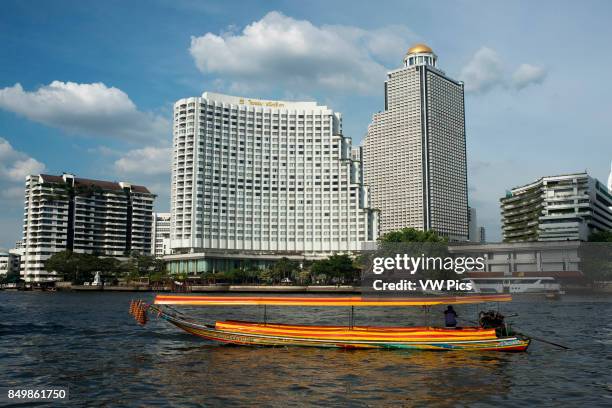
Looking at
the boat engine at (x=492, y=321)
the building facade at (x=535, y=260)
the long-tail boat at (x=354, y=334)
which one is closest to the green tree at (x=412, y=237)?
the building facade at (x=535, y=260)

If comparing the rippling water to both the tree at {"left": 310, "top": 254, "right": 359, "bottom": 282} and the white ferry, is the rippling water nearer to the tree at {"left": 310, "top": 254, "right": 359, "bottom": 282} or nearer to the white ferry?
the white ferry

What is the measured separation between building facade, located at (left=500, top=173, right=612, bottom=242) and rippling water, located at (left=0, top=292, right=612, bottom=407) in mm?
131772

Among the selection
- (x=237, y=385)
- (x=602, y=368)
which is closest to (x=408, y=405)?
(x=237, y=385)

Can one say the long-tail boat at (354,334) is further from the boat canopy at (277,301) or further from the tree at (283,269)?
the tree at (283,269)

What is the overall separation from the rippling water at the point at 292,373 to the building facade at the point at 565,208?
132 metres

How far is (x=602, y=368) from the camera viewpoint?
28.9 meters

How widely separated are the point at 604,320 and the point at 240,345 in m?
37.5

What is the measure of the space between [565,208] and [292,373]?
157913 mm

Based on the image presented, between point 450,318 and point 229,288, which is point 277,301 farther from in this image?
point 229,288

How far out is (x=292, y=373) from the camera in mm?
26953

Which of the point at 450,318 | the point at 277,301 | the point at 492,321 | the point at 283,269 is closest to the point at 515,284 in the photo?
the point at 492,321

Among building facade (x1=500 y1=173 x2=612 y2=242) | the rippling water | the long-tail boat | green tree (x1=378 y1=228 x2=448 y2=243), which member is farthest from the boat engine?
building facade (x1=500 y1=173 x2=612 y2=242)

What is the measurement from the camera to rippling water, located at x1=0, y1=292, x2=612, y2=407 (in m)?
22.5

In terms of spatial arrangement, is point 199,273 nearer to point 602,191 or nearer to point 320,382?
point 602,191
